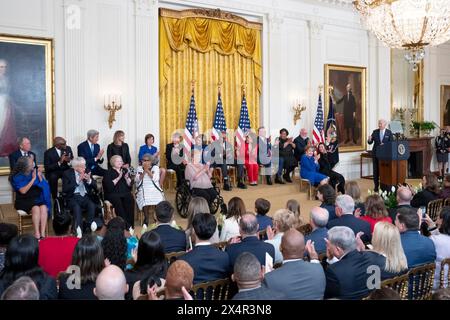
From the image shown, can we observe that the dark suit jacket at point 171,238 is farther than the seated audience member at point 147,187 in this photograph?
No

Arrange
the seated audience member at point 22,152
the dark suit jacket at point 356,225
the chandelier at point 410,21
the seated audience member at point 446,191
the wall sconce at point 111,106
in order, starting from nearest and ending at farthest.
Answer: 1. the dark suit jacket at point 356,225
2. the seated audience member at point 446,191
3. the seated audience member at point 22,152
4. the chandelier at point 410,21
5. the wall sconce at point 111,106

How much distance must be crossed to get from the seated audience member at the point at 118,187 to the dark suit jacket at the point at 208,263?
13.5ft

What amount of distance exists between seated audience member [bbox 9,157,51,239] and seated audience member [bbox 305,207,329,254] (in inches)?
165

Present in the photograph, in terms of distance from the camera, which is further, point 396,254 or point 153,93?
point 153,93

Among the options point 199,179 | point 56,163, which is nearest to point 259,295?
point 199,179

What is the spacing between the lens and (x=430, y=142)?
51.9ft

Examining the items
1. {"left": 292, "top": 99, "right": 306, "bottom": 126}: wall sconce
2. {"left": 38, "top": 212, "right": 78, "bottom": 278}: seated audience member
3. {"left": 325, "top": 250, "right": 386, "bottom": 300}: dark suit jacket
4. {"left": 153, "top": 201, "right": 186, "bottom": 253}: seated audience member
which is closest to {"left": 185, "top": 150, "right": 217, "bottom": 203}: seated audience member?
{"left": 153, "top": 201, "right": 186, "bottom": 253}: seated audience member

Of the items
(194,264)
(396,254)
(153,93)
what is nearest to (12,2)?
(153,93)

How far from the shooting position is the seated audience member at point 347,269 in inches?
133

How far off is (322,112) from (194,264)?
10.4m

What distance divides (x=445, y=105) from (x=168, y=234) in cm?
1544

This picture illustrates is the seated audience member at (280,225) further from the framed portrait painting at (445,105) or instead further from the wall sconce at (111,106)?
the framed portrait painting at (445,105)

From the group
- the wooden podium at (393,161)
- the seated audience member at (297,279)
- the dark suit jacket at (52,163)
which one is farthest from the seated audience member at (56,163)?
the wooden podium at (393,161)
